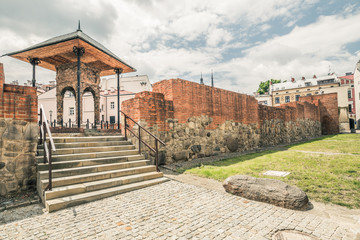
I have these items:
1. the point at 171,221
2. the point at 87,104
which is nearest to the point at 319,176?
the point at 171,221

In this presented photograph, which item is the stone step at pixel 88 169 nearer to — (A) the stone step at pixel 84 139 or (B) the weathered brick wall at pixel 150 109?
(A) the stone step at pixel 84 139

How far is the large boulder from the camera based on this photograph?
3.05m

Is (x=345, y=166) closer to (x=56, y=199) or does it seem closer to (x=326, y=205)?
(x=326, y=205)

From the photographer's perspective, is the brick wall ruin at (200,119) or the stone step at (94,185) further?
the brick wall ruin at (200,119)

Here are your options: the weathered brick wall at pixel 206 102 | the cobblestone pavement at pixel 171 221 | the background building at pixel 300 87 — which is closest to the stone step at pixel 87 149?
the cobblestone pavement at pixel 171 221

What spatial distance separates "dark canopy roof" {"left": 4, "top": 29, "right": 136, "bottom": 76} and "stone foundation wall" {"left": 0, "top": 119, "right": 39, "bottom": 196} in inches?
205

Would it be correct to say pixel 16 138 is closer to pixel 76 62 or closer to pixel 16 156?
pixel 16 156

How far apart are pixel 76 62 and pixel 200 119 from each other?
814 cm

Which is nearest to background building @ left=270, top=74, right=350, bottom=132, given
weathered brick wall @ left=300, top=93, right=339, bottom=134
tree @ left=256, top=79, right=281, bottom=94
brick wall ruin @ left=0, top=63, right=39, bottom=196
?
tree @ left=256, top=79, right=281, bottom=94

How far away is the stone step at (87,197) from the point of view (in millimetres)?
3154

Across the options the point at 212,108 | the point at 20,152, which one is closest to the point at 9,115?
the point at 20,152

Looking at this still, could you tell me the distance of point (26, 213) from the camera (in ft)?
10.0

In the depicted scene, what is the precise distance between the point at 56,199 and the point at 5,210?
0.80 metres

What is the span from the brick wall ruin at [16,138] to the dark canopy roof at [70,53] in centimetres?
469
